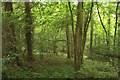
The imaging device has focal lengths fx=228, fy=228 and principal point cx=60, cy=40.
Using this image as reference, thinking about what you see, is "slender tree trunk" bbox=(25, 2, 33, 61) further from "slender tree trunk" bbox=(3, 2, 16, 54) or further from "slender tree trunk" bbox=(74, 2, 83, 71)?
"slender tree trunk" bbox=(74, 2, 83, 71)

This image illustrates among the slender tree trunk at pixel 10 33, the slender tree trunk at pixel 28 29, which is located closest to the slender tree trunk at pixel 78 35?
the slender tree trunk at pixel 28 29

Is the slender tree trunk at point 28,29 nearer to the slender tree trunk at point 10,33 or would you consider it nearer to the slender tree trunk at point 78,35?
the slender tree trunk at point 10,33

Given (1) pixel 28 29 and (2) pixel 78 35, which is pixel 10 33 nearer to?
(1) pixel 28 29

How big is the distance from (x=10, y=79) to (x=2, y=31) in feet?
6.87

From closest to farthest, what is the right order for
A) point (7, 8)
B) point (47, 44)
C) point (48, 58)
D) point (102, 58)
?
point (7, 8)
point (47, 44)
point (48, 58)
point (102, 58)

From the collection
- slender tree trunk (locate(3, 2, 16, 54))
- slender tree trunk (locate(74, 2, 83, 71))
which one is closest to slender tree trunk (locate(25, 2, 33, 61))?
slender tree trunk (locate(3, 2, 16, 54))

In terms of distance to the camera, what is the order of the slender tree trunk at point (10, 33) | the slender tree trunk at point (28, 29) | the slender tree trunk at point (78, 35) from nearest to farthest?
1. the slender tree trunk at point (10, 33)
2. the slender tree trunk at point (28, 29)
3. the slender tree trunk at point (78, 35)

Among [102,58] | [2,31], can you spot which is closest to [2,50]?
[2,31]

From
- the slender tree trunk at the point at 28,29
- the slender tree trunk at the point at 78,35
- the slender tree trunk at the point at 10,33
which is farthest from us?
the slender tree trunk at the point at 78,35

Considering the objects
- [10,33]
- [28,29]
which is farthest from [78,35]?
[10,33]

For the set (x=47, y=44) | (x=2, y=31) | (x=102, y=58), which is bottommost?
(x=102, y=58)

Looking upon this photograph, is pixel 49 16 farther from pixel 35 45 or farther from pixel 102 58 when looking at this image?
pixel 102 58

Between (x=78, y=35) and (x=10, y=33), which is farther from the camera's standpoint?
(x=78, y=35)

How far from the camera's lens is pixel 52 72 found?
12570 millimetres
